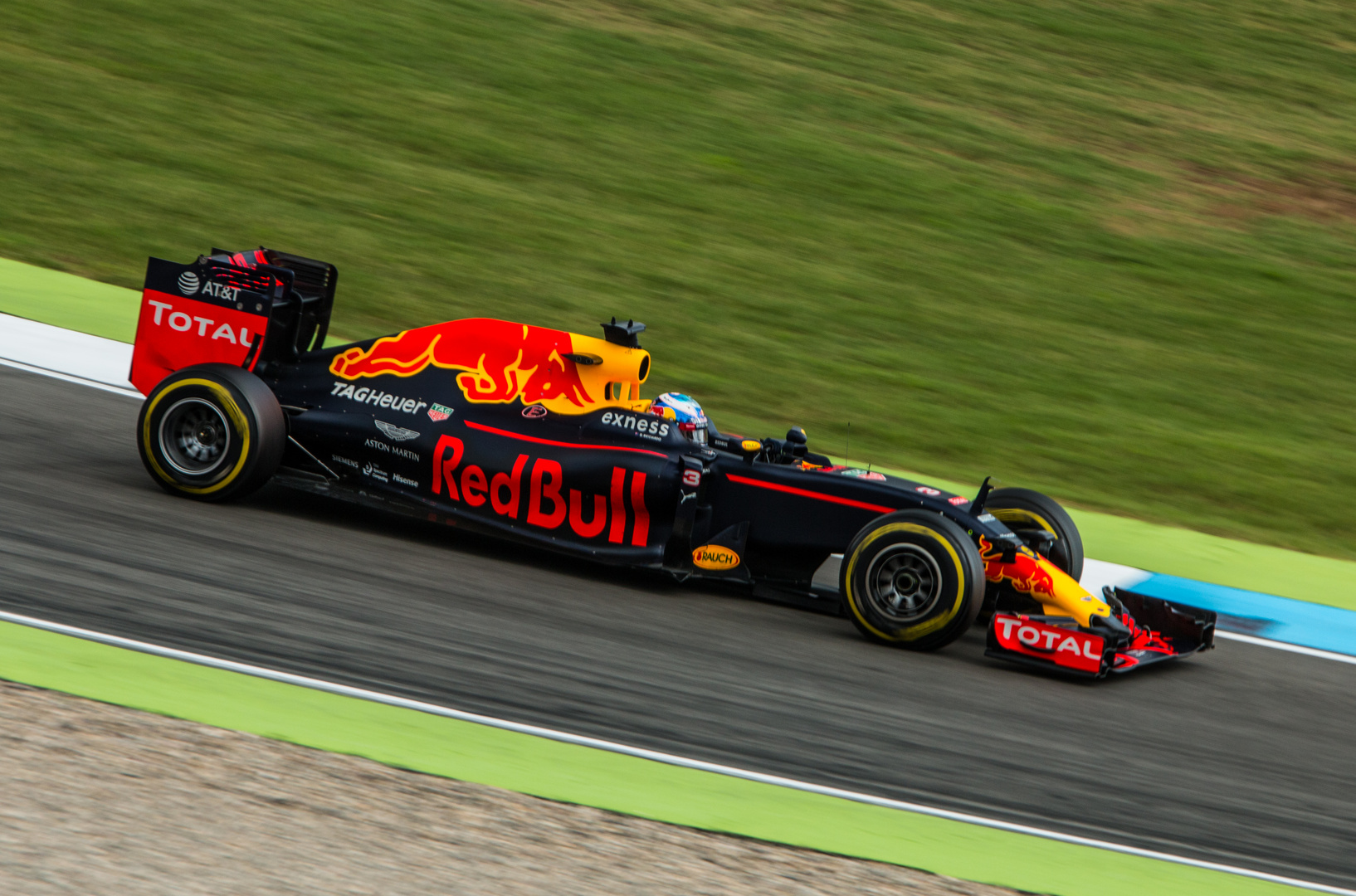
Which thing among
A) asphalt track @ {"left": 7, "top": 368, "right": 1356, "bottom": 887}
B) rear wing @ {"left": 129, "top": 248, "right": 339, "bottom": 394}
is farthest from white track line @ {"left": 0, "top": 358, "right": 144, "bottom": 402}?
asphalt track @ {"left": 7, "top": 368, "right": 1356, "bottom": 887}

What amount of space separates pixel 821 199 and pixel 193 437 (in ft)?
35.5

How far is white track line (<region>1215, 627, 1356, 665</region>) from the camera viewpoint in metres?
8.48

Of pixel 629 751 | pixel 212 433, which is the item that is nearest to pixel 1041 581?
pixel 629 751

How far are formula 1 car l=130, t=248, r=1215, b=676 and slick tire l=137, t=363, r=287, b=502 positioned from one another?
0.01 m

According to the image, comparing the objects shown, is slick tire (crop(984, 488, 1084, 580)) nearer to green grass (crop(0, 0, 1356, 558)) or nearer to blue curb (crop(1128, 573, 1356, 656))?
blue curb (crop(1128, 573, 1356, 656))

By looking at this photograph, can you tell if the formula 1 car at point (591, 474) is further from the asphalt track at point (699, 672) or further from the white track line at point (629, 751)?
the white track line at point (629, 751)

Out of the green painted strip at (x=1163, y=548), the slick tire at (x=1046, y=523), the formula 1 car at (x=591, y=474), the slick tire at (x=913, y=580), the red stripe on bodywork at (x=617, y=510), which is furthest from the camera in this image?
the green painted strip at (x=1163, y=548)

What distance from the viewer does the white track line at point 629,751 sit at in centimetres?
554

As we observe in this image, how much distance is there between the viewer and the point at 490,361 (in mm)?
8133

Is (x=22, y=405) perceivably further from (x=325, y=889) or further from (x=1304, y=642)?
(x=1304, y=642)

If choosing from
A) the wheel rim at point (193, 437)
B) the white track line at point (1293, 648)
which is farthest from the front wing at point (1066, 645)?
the wheel rim at point (193, 437)

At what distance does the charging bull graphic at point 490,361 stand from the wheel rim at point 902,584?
73.6 inches

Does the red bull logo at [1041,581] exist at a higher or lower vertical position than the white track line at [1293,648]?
higher

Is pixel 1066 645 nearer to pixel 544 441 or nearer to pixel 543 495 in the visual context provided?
pixel 543 495
